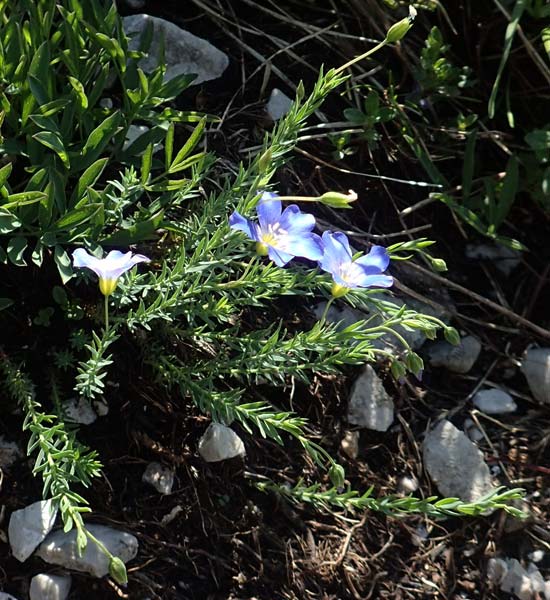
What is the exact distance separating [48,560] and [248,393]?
0.52m

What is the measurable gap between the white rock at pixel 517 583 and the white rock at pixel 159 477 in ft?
2.44

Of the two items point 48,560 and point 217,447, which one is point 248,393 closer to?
point 217,447

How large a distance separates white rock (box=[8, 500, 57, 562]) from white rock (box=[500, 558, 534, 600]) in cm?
96

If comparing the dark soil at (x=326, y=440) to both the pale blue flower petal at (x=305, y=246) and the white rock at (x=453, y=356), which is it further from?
the pale blue flower petal at (x=305, y=246)

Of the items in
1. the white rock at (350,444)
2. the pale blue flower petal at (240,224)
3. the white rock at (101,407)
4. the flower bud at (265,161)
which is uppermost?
the flower bud at (265,161)

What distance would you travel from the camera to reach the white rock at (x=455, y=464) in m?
1.92

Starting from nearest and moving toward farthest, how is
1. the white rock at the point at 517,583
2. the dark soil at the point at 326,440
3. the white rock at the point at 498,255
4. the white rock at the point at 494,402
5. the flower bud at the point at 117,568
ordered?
the flower bud at the point at 117,568 → the dark soil at the point at 326,440 → the white rock at the point at 517,583 → the white rock at the point at 494,402 → the white rock at the point at 498,255

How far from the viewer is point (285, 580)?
5.62 ft

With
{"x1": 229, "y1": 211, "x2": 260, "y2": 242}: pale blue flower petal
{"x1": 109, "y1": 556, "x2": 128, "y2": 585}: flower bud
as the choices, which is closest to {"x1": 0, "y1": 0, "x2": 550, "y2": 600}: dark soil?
{"x1": 109, "y1": 556, "x2": 128, "y2": 585}: flower bud

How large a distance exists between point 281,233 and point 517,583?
0.94m

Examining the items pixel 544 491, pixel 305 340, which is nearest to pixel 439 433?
pixel 544 491

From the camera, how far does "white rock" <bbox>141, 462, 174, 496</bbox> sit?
1709mm

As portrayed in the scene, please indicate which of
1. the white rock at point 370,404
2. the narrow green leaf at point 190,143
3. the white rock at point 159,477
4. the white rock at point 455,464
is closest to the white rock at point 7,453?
the white rock at point 159,477

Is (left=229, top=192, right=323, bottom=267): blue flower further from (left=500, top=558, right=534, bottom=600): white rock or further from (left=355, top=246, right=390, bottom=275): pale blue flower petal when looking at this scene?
(left=500, top=558, right=534, bottom=600): white rock
